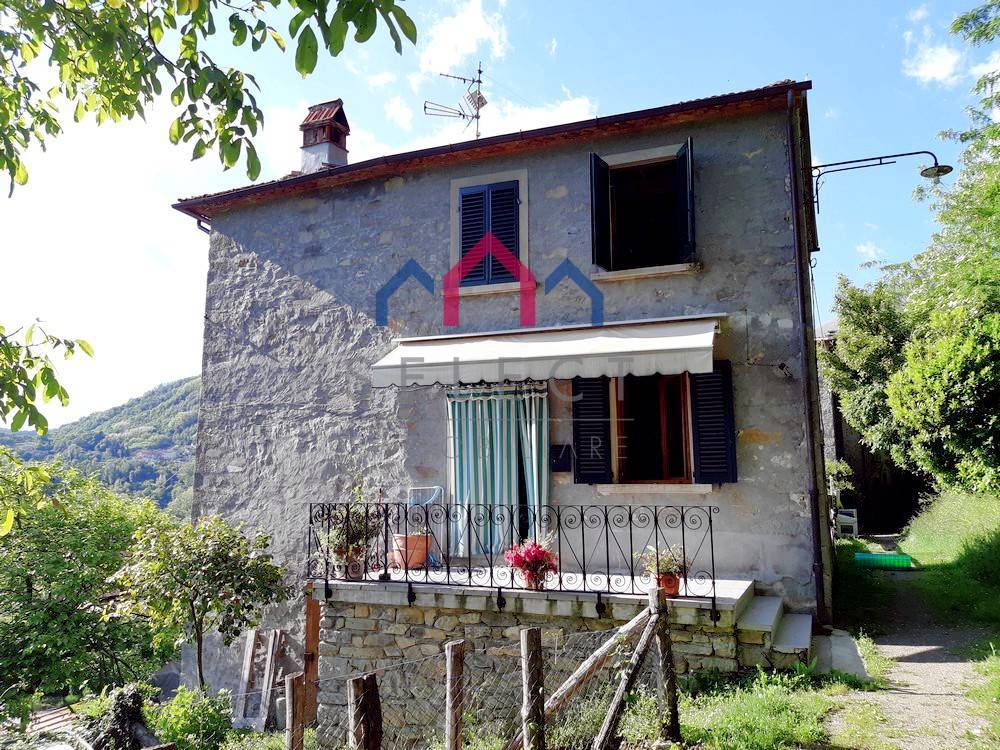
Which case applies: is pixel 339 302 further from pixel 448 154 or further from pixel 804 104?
pixel 804 104

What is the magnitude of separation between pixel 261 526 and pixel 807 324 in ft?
30.3

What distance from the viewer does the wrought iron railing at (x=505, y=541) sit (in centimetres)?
864

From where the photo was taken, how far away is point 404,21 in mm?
2973

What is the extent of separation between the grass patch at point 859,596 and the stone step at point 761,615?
1.34m

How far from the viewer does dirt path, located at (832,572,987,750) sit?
538 cm

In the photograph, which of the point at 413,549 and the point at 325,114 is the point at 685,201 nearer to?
the point at 413,549

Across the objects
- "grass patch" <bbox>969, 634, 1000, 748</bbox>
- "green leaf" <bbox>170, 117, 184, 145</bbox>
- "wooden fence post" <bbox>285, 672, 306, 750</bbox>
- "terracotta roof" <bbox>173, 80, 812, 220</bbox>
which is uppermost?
"terracotta roof" <bbox>173, 80, 812, 220</bbox>

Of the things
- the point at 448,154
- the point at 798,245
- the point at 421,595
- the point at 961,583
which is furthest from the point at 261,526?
the point at 961,583

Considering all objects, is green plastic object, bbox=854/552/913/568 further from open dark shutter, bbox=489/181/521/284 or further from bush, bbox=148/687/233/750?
bush, bbox=148/687/233/750

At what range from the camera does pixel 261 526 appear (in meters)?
11.9

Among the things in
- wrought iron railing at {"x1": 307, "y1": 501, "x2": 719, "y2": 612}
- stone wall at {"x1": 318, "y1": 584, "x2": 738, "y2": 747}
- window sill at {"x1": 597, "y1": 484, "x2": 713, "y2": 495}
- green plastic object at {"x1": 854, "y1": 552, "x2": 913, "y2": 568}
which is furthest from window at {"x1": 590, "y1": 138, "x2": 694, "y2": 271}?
green plastic object at {"x1": 854, "y1": 552, "x2": 913, "y2": 568}

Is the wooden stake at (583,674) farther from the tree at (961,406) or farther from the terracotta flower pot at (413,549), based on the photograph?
the tree at (961,406)

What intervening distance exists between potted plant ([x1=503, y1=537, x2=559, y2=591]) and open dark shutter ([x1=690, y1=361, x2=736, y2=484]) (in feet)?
7.92

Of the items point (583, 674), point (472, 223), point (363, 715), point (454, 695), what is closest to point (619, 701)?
point (583, 674)
